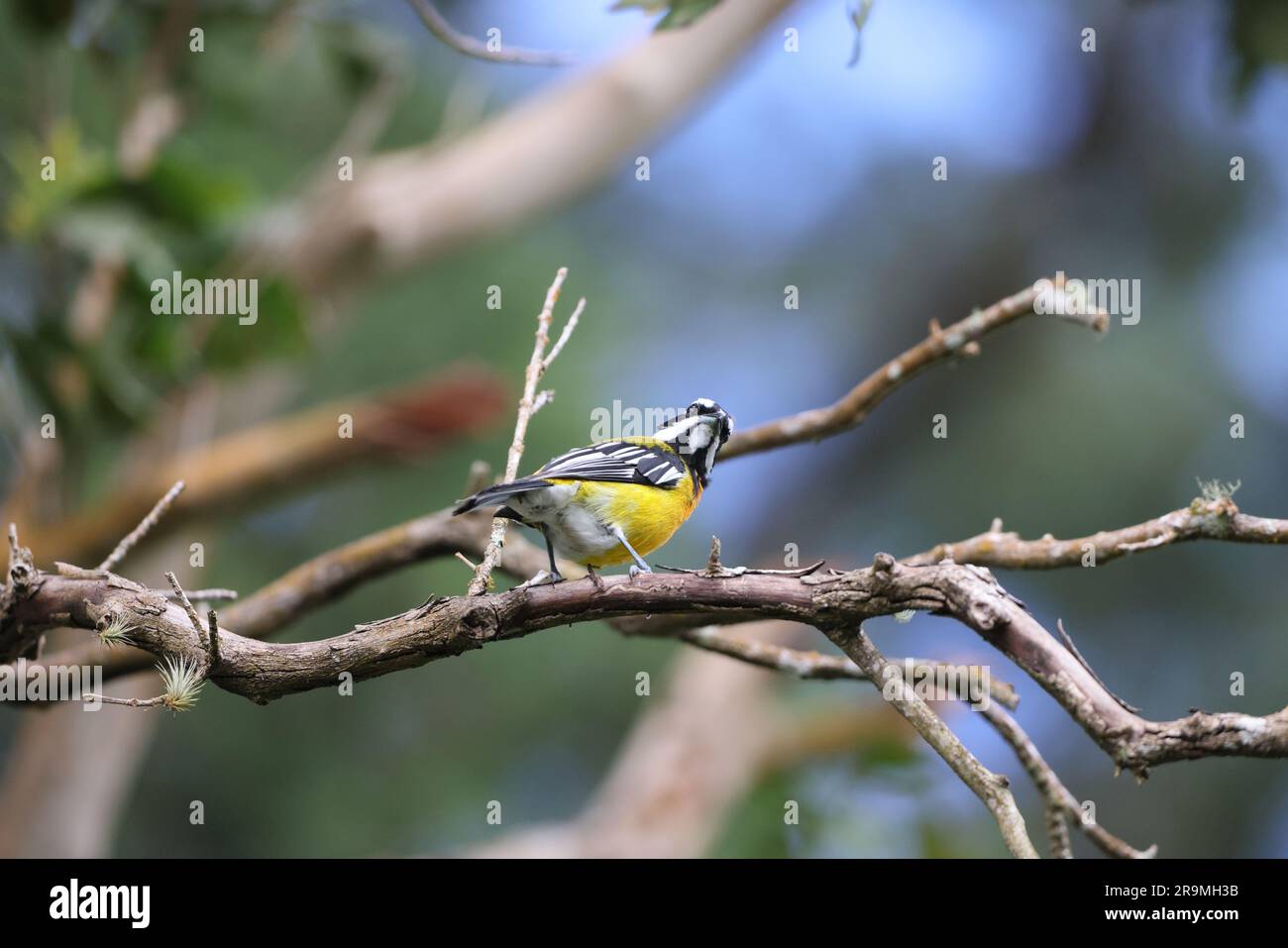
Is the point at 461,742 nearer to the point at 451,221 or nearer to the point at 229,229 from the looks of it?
the point at 451,221

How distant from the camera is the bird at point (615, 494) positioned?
3488mm

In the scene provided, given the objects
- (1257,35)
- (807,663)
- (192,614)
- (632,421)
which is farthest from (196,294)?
(1257,35)

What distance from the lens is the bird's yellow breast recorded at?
11.9 ft

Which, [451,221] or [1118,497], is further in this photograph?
[1118,497]

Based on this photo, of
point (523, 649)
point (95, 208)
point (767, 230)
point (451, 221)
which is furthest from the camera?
point (767, 230)

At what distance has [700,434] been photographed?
4195 mm

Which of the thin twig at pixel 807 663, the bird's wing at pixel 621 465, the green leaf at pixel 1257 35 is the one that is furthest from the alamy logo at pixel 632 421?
the green leaf at pixel 1257 35

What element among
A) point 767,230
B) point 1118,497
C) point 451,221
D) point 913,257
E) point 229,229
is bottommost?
point 1118,497

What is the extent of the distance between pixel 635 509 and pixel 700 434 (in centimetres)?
58

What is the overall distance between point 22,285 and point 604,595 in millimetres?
9880

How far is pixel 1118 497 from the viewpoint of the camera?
582 inches

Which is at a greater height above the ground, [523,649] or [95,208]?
[95,208]

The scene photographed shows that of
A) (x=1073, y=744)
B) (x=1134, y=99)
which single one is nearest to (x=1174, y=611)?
(x=1073, y=744)
